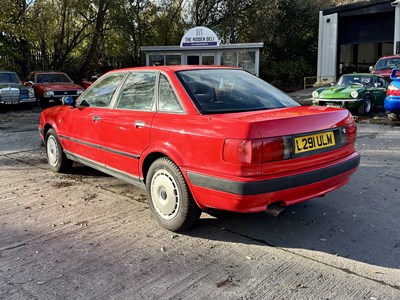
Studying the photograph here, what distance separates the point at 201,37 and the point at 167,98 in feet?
67.4

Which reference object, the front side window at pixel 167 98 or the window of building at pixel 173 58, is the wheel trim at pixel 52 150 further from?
the window of building at pixel 173 58

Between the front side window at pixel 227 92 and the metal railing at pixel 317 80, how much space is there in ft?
79.1

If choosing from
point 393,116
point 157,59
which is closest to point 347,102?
point 393,116

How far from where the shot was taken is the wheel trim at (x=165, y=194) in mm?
3889

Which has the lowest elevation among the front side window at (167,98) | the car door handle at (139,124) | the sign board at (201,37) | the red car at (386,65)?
the car door handle at (139,124)

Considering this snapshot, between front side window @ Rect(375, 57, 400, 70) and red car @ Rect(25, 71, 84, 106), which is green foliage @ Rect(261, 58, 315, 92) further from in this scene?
red car @ Rect(25, 71, 84, 106)

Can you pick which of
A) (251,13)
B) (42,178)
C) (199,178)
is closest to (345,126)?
(199,178)

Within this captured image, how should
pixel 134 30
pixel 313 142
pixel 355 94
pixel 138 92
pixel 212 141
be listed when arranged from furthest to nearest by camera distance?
pixel 134 30 < pixel 355 94 < pixel 138 92 < pixel 313 142 < pixel 212 141

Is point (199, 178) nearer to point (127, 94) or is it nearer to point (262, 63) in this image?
point (127, 94)

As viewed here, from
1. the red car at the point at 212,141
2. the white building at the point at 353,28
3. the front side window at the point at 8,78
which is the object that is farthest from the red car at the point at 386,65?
the front side window at the point at 8,78

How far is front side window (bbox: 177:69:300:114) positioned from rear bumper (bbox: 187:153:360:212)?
0.72 m

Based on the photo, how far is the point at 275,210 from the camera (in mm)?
3443

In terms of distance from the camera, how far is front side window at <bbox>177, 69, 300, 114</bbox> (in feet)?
12.9

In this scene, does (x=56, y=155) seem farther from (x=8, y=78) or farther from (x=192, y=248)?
(x=8, y=78)
